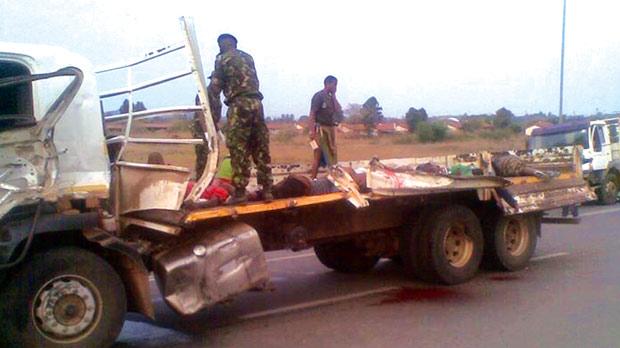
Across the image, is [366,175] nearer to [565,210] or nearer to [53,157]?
[53,157]

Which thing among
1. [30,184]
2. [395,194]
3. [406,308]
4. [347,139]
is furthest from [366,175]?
[347,139]

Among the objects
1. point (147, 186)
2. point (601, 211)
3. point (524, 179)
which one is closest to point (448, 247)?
point (524, 179)

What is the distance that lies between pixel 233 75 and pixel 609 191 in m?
15.6

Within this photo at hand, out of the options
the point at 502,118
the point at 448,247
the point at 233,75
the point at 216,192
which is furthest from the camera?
the point at 502,118

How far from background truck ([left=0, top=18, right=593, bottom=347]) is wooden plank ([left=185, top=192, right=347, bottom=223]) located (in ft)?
0.04

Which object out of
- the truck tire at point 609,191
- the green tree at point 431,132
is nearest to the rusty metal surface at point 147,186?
the truck tire at point 609,191

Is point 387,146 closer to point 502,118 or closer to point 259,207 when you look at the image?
point 502,118

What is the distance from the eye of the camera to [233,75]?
24.6 ft

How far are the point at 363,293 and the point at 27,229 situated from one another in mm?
4178

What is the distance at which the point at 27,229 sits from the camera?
224 inches

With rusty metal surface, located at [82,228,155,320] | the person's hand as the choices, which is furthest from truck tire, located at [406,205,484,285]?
rusty metal surface, located at [82,228,155,320]

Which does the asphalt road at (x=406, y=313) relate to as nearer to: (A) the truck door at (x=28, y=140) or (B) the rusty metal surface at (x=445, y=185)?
(B) the rusty metal surface at (x=445, y=185)

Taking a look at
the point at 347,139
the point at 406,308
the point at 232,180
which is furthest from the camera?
the point at 347,139

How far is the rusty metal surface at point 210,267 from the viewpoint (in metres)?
6.45
